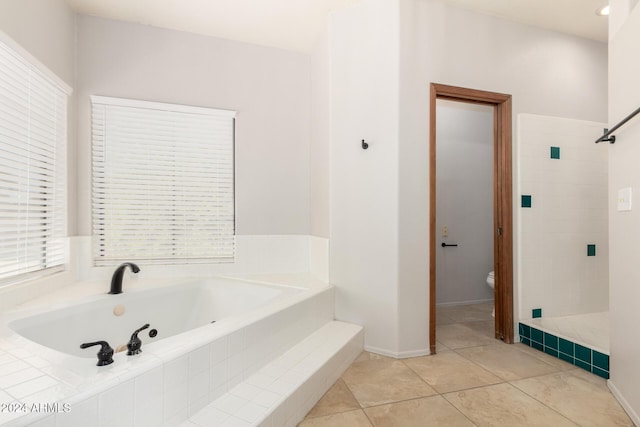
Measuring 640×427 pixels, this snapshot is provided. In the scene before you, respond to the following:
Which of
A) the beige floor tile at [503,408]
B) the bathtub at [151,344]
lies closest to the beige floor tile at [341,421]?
the bathtub at [151,344]

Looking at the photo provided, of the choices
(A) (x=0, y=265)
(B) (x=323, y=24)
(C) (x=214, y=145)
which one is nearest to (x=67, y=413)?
(A) (x=0, y=265)

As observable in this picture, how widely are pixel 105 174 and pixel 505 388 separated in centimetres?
320

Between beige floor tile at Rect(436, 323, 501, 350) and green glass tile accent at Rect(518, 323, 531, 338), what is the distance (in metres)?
0.19

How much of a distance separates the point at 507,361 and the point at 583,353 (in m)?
0.46

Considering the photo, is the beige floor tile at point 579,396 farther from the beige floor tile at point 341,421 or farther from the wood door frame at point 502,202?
the beige floor tile at point 341,421

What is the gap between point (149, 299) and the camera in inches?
87.7

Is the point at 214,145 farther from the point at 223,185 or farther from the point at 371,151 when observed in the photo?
the point at 371,151

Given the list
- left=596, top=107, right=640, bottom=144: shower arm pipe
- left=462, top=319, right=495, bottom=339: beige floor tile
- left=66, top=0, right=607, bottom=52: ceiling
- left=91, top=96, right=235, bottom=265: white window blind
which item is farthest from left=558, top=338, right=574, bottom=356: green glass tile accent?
left=91, top=96, right=235, bottom=265: white window blind

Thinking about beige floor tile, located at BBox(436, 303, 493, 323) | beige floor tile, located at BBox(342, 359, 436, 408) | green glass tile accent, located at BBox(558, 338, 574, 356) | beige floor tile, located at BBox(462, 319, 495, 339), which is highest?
green glass tile accent, located at BBox(558, 338, 574, 356)

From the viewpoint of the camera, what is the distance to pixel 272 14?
2463 mm

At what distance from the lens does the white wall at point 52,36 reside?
176 cm

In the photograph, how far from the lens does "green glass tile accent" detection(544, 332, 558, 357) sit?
221 centimetres

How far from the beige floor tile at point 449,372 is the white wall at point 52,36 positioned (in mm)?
2756

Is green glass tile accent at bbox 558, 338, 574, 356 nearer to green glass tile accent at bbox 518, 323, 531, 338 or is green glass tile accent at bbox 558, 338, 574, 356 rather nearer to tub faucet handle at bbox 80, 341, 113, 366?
green glass tile accent at bbox 518, 323, 531, 338
